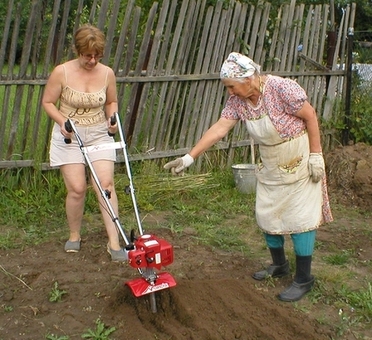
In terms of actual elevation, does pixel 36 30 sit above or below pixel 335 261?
above

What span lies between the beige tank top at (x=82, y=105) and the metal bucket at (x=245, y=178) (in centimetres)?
249

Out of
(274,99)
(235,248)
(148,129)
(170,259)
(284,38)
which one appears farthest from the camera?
(284,38)

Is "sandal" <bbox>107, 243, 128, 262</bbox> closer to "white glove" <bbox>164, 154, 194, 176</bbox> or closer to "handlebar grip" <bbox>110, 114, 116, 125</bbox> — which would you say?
"handlebar grip" <bbox>110, 114, 116, 125</bbox>

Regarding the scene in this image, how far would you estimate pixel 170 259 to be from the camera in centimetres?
387

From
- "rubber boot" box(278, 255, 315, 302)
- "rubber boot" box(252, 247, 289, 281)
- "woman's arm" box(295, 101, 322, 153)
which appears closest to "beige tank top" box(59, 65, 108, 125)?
"woman's arm" box(295, 101, 322, 153)

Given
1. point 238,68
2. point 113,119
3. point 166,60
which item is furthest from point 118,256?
point 166,60

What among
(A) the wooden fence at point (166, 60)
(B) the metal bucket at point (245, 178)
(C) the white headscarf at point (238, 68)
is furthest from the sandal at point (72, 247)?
(B) the metal bucket at point (245, 178)

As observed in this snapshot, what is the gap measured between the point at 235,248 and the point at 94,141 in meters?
1.60

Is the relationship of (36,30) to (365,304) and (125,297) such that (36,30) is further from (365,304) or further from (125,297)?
(365,304)

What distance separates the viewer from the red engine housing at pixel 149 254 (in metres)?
3.75

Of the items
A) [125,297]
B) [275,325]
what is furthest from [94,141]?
[275,325]

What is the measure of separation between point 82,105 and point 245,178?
273 centimetres

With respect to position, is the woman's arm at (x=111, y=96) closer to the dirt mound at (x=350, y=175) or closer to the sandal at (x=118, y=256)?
the sandal at (x=118, y=256)

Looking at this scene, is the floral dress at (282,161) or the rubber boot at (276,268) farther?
the rubber boot at (276,268)
